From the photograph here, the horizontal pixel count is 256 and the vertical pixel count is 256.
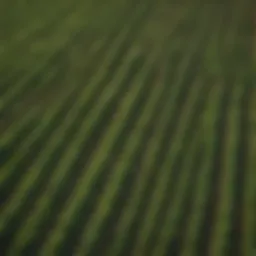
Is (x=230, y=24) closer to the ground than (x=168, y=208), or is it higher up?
higher up

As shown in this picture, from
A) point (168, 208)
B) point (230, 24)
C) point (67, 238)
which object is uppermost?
point (230, 24)

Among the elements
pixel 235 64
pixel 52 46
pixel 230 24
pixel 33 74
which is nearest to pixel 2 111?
pixel 33 74

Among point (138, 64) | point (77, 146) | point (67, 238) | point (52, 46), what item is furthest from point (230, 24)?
point (67, 238)

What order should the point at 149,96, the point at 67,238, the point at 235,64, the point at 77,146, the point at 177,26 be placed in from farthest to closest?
1. the point at 177,26
2. the point at 235,64
3. the point at 149,96
4. the point at 77,146
5. the point at 67,238

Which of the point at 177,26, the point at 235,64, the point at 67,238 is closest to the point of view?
the point at 67,238

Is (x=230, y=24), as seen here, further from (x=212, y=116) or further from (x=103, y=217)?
(x=103, y=217)

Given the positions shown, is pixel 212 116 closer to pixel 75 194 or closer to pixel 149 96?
pixel 149 96

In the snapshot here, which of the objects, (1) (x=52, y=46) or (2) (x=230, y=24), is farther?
(2) (x=230, y=24)
